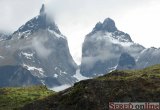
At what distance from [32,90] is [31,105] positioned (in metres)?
33.8

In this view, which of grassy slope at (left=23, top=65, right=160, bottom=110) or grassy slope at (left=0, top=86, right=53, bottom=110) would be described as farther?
grassy slope at (left=0, top=86, right=53, bottom=110)

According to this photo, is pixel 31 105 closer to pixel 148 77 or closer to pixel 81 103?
pixel 81 103

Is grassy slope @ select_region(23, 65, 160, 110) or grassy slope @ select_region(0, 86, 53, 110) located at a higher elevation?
grassy slope @ select_region(0, 86, 53, 110)

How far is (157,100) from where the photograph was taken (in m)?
76.0

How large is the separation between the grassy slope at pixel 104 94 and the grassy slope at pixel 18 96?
613 inches

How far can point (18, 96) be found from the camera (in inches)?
4429

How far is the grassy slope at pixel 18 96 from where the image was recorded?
104581 mm

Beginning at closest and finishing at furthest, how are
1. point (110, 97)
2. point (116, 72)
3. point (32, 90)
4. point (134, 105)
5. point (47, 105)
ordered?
point (134, 105) < point (110, 97) < point (47, 105) < point (116, 72) < point (32, 90)

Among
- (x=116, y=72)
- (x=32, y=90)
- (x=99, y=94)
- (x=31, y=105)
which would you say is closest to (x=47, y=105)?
(x=31, y=105)

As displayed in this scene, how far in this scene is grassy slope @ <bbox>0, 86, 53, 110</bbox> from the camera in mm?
104581

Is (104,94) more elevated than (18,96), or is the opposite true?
(18,96)

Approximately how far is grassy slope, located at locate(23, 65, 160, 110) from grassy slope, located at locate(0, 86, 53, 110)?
15.6 metres

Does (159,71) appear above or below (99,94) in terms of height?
above

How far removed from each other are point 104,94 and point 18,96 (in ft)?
123
